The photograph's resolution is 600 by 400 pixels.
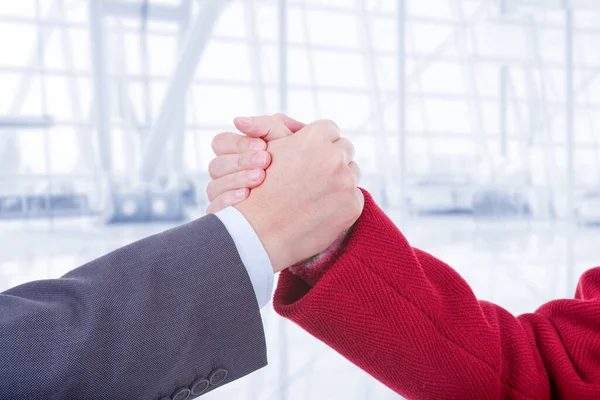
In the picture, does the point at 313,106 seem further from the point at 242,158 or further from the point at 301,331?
the point at 242,158

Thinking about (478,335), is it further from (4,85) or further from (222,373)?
(4,85)

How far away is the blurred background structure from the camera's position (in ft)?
40.5

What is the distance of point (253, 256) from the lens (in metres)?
1.02

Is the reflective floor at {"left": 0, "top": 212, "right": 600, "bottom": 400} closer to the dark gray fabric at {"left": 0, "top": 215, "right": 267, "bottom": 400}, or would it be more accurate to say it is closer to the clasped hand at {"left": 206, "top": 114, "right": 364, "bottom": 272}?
the clasped hand at {"left": 206, "top": 114, "right": 364, "bottom": 272}

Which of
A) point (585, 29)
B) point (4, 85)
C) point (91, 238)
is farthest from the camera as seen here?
point (585, 29)

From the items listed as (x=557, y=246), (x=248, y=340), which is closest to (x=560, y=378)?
(x=248, y=340)

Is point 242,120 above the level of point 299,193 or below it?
above

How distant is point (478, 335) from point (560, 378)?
0.59 ft

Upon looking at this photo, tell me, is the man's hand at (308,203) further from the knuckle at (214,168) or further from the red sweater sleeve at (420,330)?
the knuckle at (214,168)

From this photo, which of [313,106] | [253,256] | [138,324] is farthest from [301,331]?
[313,106]

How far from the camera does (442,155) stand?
19.8m

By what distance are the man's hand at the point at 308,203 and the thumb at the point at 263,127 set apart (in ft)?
0.36

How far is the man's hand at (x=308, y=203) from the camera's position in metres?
1.13

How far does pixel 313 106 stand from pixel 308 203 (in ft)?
56.6
